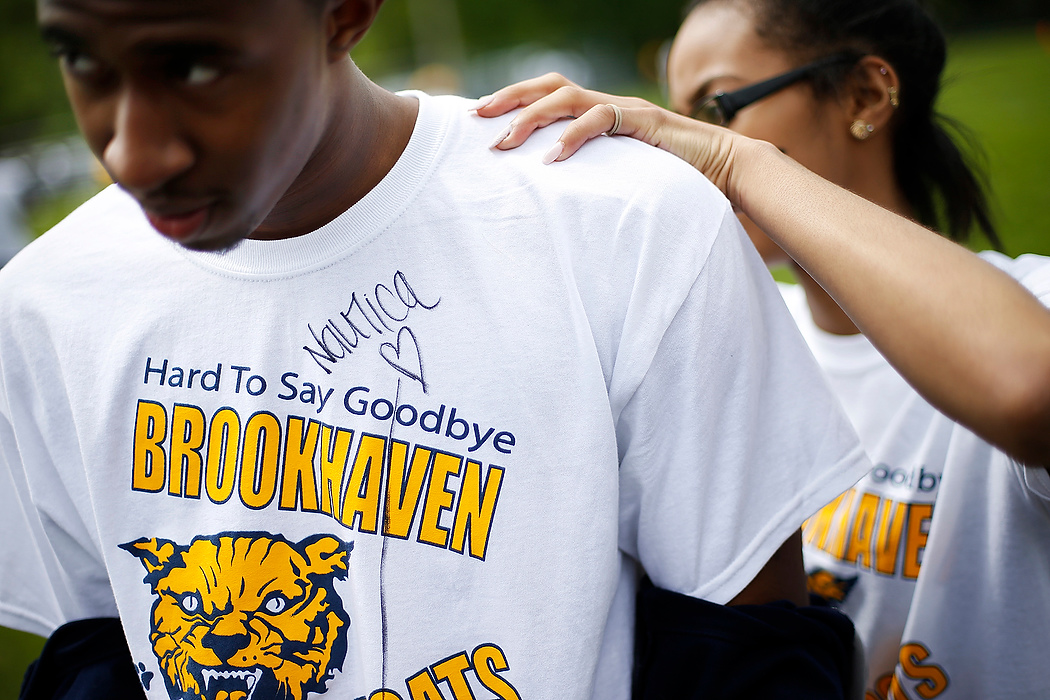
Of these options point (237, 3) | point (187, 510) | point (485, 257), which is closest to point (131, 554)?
point (187, 510)

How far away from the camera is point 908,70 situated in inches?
93.0

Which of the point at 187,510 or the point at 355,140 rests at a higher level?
the point at 355,140

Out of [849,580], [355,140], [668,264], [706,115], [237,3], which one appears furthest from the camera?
[706,115]

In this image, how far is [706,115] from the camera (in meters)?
2.27

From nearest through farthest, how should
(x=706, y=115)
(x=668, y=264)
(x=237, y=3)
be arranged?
(x=237, y=3) < (x=668, y=264) < (x=706, y=115)

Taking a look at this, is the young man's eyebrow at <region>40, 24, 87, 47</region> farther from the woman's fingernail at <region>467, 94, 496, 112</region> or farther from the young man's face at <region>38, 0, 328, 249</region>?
the woman's fingernail at <region>467, 94, 496, 112</region>

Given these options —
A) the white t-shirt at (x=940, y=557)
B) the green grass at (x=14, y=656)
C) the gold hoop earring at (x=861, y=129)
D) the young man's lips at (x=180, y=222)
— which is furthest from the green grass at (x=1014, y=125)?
the green grass at (x=14, y=656)

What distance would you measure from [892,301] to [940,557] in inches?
35.2

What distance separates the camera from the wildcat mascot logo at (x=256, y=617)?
1363 mm

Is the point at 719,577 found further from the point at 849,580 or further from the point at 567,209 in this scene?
the point at 849,580

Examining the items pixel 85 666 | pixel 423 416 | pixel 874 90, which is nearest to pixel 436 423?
pixel 423 416

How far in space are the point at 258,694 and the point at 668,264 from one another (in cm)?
96

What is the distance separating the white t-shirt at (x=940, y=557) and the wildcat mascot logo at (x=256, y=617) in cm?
129

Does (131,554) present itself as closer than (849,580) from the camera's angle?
Yes
